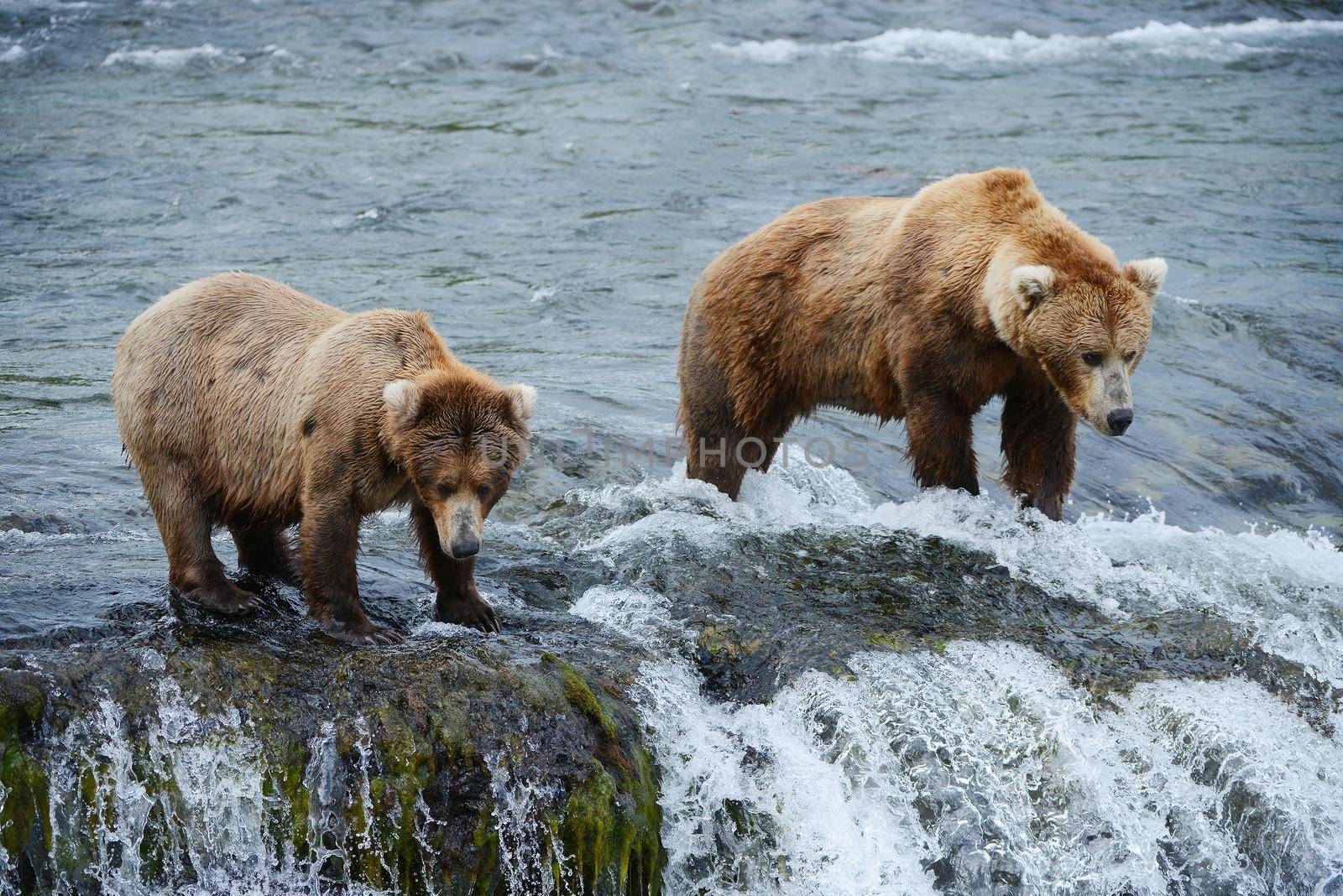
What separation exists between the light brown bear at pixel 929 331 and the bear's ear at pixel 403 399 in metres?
2.75

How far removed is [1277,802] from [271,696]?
3803 mm

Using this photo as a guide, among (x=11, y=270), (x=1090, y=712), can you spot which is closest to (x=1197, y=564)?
(x=1090, y=712)

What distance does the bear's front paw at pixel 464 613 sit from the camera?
5746 mm

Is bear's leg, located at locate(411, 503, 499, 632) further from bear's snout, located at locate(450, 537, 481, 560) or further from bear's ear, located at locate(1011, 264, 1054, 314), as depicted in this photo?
bear's ear, located at locate(1011, 264, 1054, 314)

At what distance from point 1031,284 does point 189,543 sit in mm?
3730

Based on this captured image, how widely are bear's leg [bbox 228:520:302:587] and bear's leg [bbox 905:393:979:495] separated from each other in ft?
9.80

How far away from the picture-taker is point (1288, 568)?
6945 mm

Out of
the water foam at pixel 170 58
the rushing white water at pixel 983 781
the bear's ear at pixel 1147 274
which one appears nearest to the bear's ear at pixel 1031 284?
the bear's ear at pixel 1147 274

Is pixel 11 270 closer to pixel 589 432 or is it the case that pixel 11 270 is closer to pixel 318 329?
pixel 589 432

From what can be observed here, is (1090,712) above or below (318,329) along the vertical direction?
below

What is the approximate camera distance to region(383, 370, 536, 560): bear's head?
5.09m

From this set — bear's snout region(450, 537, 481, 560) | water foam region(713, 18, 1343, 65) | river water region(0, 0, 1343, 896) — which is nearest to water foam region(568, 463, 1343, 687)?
river water region(0, 0, 1343, 896)

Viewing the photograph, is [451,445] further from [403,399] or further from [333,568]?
[333,568]

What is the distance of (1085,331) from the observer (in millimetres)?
6348
